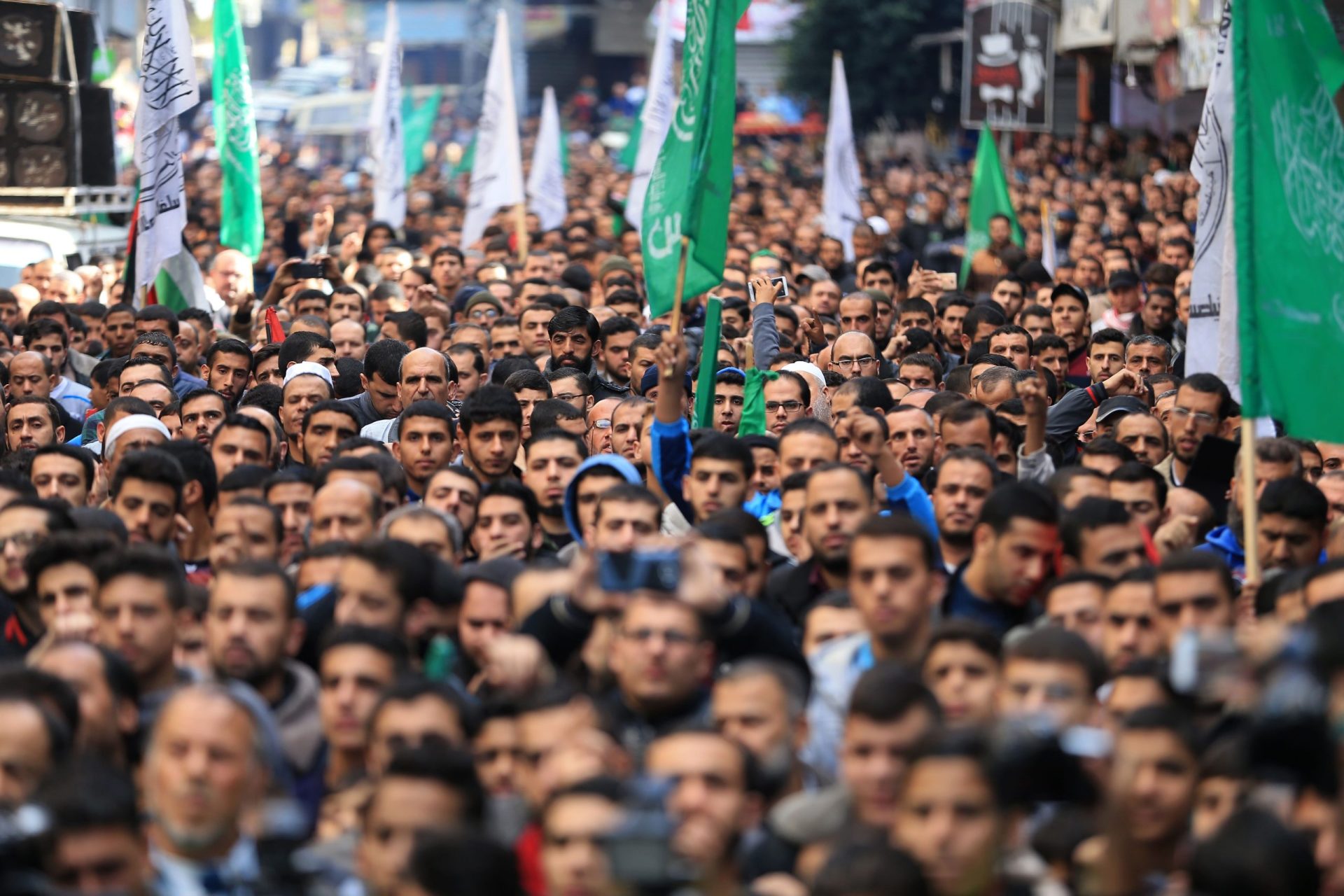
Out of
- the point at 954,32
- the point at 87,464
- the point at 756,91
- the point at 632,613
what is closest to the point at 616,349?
the point at 87,464

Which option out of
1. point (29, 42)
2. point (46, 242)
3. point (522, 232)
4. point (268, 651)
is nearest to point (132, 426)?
point (268, 651)

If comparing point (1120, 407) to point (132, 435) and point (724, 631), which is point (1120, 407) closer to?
point (132, 435)

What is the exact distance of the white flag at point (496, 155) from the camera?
56.2 feet

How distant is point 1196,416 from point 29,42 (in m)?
11.7

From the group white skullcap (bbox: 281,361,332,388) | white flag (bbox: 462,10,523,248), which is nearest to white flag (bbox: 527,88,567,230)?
white flag (bbox: 462,10,523,248)

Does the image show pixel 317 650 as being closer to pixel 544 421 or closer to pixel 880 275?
pixel 544 421

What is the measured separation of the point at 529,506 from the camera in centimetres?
699

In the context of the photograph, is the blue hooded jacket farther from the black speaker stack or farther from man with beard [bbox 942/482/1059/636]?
the black speaker stack

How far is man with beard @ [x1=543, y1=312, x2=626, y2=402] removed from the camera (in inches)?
416

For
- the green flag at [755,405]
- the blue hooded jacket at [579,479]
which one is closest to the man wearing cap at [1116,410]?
the green flag at [755,405]

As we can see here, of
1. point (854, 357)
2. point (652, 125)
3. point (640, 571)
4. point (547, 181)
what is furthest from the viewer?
point (547, 181)

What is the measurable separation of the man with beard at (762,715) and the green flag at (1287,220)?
2358mm

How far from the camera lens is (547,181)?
19.2 metres

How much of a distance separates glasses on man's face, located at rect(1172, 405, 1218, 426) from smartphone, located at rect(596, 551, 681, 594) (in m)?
3.78
